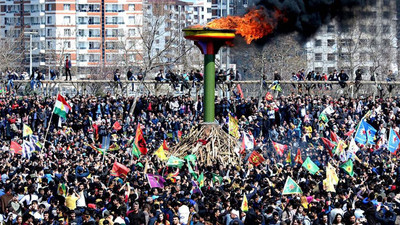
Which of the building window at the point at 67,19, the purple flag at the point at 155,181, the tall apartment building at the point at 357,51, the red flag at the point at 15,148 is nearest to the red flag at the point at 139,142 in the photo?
the red flag at the point at 15,148

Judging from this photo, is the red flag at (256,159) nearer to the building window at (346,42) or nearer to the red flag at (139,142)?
the red flag at (139,142)

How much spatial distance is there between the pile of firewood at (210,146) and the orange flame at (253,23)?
11.1 ft

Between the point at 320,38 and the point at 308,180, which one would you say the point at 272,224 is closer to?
the point at 308,180

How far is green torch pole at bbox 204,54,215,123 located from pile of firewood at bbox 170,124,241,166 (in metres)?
0.54

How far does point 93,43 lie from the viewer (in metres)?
95.6

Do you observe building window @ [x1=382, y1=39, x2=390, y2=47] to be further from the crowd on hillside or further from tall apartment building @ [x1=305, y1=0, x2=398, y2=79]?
the crowd on hillside

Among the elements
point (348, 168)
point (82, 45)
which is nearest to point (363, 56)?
point (82, 45)

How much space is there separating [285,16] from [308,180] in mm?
8865

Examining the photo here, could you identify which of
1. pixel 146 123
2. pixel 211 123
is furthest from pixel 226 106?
pixel 211 123

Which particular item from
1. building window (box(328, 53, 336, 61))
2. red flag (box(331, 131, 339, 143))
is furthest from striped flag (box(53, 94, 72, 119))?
building window (box(328, 53, 336, 61))

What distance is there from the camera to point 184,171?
27625 millimetres

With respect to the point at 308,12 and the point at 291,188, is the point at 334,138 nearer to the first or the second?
the point at 308,12

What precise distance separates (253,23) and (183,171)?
21.8 ft

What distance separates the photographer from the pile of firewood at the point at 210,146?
1222 inches
